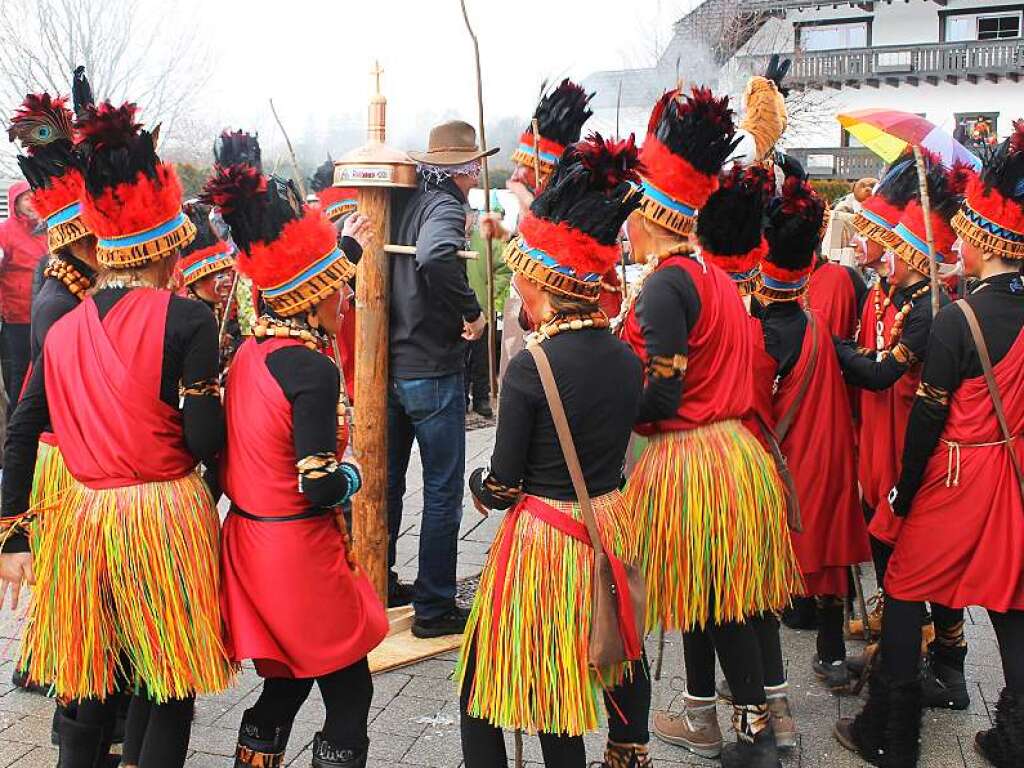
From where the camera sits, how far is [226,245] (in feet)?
15.3

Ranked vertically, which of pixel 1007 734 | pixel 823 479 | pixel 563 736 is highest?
pixel 823 479

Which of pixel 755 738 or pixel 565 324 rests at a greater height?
pixel 565 324

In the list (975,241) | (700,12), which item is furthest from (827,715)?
(700,12)

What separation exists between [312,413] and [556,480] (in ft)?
2.29

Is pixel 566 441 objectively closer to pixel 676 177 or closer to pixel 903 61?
pixel 676 177

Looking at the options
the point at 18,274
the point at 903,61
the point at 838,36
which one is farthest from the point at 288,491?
the point at 838,36

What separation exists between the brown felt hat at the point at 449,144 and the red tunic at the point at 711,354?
5.00 feet

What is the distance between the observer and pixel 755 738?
137 inches

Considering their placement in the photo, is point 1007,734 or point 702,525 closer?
point 702,525

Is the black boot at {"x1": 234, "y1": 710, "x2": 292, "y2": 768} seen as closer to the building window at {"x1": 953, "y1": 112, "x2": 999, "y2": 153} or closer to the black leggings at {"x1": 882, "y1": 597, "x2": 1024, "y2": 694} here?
the black leggings at {"x1": 882, "y1": 597, "x2": 1024, "y2": 694}

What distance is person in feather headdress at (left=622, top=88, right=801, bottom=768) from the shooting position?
339 centimetres

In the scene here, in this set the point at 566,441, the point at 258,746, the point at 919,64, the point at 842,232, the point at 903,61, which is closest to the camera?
the point at 566,441

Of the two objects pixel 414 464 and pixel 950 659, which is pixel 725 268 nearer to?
pixel 950 659

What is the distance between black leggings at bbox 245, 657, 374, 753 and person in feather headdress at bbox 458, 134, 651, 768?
1.13 feet
